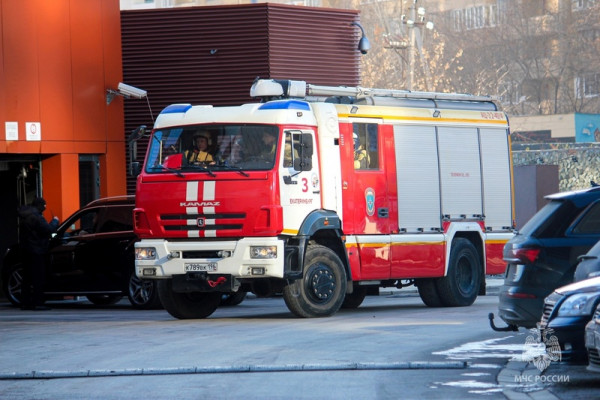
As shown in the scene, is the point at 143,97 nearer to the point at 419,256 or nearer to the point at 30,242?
the point at 30,242

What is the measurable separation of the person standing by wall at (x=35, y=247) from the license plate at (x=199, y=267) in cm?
496

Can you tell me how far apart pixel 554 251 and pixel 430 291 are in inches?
324

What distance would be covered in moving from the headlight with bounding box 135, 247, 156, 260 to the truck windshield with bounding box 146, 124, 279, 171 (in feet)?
3.46

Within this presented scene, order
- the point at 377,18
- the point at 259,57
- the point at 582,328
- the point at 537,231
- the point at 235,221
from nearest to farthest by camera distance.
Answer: the point at 582,328, the point at 537,231, the point at 235,221, the point at 259,57, the point at 377,18

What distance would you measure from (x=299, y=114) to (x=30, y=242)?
19.6 feet

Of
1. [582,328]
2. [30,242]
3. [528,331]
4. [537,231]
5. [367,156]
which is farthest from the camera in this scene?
[30,242]

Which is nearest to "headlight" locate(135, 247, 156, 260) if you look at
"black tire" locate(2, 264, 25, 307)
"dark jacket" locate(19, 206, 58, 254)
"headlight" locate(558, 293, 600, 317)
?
"dark jacket" locate(19, 206, 58, 254)

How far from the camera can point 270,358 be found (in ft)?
44.3

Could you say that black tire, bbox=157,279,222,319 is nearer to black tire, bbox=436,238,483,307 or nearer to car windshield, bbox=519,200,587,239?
black tire, bbox=436,238,483,307

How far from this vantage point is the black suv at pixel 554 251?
527 inches

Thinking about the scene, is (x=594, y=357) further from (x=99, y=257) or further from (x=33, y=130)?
(x=33, y=130)

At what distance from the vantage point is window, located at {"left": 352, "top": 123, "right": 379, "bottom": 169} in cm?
1983

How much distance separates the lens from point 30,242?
22.4 meters

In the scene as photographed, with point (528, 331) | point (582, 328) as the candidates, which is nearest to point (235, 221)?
point (528, 331)
